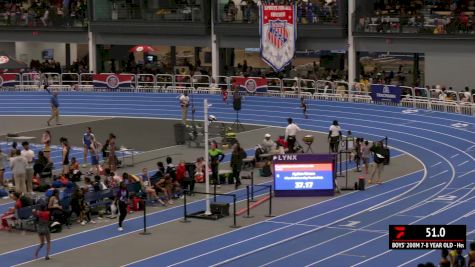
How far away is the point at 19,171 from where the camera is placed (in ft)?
106

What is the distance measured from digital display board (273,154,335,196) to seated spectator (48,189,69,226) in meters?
6.98

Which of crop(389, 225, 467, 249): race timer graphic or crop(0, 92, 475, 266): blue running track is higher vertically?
crop(389, 225, 467, 249): race timer graphic

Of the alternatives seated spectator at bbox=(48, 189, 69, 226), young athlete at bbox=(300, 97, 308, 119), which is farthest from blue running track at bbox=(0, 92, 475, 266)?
young athlete at bbox=(300, 97, 308, 119)

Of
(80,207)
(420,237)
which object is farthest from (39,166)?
(420,237)

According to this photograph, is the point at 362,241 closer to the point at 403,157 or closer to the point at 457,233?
the point at 457,233

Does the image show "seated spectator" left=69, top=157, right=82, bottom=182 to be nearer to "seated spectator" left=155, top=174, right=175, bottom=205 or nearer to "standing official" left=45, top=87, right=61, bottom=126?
"seated spectator" left=155, top=174, right=175, bottom=205

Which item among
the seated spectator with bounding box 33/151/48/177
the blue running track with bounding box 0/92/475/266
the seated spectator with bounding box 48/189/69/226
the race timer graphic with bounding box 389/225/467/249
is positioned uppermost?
the race timer graphic with bounding box 389/225/467/249

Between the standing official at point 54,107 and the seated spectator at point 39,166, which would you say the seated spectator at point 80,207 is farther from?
the standing official at point 54,107

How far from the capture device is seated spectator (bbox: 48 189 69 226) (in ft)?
94.0

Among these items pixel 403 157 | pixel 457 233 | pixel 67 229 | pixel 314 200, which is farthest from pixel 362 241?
pixel 403 157

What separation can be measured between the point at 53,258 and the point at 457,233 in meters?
11.5

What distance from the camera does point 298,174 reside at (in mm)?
33125

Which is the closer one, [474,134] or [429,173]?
[429,173]

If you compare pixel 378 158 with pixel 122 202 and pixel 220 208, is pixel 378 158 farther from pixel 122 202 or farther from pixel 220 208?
pixel 122 202
